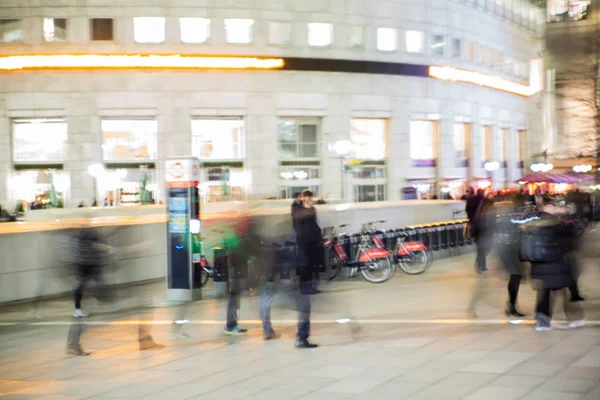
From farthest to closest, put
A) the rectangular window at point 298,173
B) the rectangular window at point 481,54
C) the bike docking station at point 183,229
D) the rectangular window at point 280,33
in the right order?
the rectangular window at point 481,54
the rectangular window at point 298,173
the rectangular window at point 280,33
the bike docking station at point 183,229

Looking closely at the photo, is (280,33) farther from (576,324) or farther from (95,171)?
(576,324)

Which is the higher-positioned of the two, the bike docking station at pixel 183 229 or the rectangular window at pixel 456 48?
Result: the rectangular window at pixel 456 48

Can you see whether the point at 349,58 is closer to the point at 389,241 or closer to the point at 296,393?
the point at 389,241

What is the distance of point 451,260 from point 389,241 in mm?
3663

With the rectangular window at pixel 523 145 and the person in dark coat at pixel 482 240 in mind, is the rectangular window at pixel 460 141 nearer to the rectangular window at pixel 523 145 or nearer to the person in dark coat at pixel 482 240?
the rectangular window at pixel 523 145

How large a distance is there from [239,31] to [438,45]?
44.4 feet

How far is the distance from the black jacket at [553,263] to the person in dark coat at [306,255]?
266 centimetres

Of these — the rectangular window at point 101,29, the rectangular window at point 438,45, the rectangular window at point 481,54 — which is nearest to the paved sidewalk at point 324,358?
the rectangular window at point 101,29

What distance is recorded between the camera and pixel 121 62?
45.5m

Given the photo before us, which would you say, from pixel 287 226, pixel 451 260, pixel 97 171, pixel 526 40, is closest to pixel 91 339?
pixel 287 226

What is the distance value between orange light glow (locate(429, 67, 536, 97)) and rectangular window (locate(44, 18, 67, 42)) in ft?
70.7

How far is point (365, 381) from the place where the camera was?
810 centimetres

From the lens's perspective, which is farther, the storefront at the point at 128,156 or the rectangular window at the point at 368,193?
the rectangular window at the point at 368,193

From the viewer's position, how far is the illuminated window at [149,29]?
45.8 m
